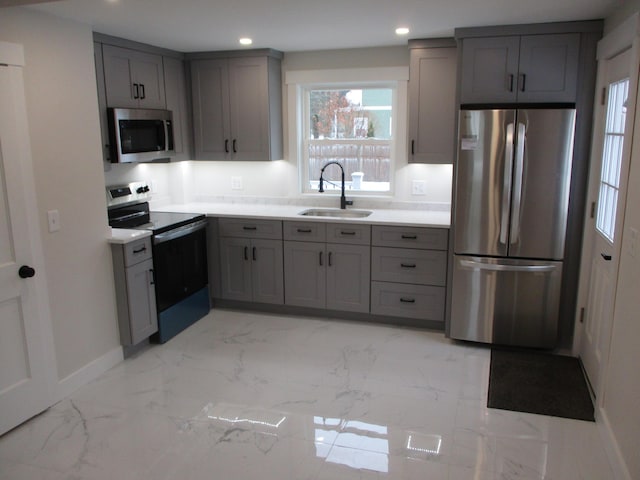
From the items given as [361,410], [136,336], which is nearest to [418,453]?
[361,410]

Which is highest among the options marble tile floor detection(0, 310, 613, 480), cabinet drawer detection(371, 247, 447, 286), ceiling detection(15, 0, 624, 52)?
ceiling detection(15, 0, 624, 52)

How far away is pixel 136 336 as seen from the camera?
356 centimetres

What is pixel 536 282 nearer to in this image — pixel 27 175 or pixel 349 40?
pixel 349 40

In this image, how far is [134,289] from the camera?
3.51m

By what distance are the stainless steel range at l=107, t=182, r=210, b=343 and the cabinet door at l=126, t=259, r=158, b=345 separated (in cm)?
6

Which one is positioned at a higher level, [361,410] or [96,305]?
[96,305]

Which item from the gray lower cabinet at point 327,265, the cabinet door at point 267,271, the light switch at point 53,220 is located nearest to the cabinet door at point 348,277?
the gray lower cabinet at point 327,265

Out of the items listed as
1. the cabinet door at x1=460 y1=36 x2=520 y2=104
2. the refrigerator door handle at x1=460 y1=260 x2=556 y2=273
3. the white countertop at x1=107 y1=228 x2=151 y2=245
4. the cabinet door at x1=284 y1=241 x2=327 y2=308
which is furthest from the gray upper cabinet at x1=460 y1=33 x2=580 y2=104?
the white countertop at x1=107 y1=228 x2=151 y2=245

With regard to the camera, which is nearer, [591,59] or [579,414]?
[579,414]

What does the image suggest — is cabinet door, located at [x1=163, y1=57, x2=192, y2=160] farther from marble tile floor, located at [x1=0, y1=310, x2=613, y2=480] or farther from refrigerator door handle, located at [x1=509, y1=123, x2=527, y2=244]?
refrigerator door handle, located at [x1=509, y1=123, x2=527, y2=244]

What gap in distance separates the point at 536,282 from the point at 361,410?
61.7 inches

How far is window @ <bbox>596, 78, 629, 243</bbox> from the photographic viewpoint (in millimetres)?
2873

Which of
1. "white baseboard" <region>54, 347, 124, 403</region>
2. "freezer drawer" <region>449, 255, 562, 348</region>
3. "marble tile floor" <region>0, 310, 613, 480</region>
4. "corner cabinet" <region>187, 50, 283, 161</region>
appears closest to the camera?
"marble tile floor" <region>0, 310, 613, 480</region>

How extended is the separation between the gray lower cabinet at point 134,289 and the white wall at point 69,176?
71 millimetres
